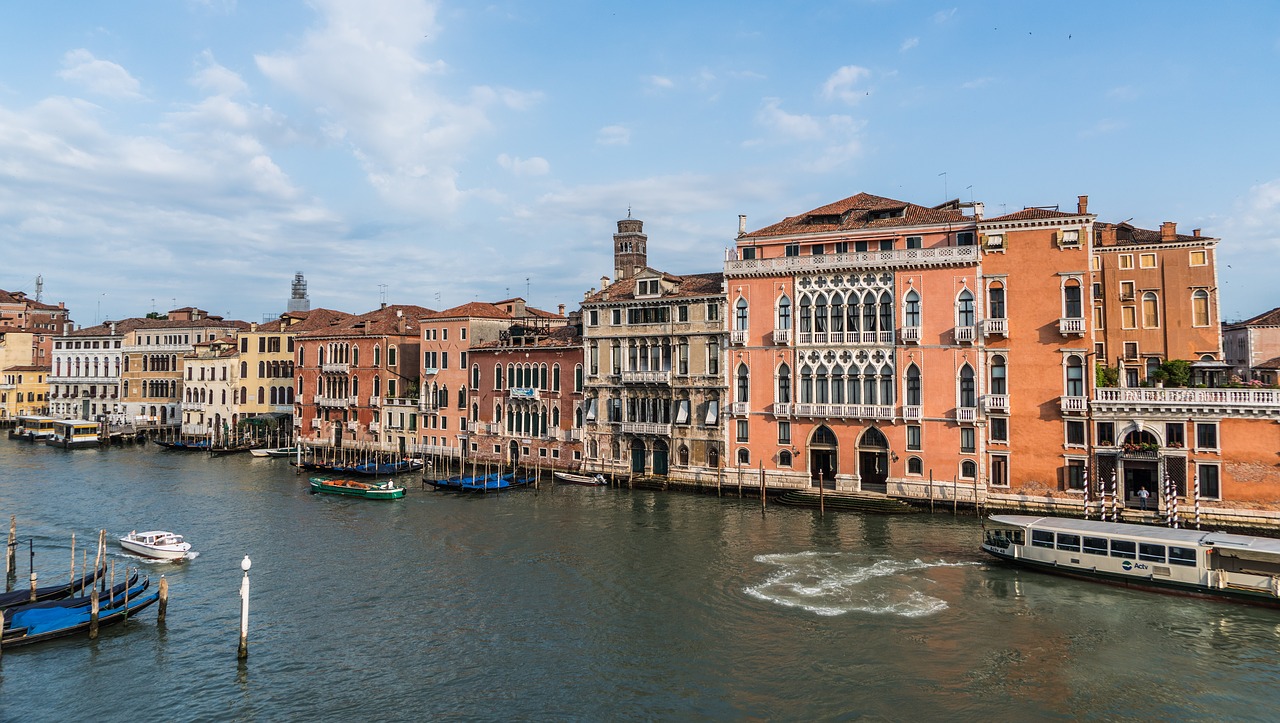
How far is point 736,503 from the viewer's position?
3359cm

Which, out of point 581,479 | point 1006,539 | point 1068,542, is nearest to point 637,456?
point 581,479

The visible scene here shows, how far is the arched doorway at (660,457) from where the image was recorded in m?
38.2

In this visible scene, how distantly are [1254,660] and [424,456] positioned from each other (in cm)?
4158

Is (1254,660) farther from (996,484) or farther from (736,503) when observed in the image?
(736,503)

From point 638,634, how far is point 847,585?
678cm

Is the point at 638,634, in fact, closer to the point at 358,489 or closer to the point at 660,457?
the point at 660,457

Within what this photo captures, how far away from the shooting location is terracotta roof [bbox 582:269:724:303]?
37.6m

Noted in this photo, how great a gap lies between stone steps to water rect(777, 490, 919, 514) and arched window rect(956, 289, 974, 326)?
26.3ft

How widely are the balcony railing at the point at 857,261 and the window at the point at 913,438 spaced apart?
6.91 m

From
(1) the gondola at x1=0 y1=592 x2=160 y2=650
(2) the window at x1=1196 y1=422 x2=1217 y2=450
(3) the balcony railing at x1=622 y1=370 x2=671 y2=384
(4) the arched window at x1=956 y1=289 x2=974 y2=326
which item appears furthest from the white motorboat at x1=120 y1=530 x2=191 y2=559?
(2) the window at x1=1196 y1=422 x2=1217 y2=450

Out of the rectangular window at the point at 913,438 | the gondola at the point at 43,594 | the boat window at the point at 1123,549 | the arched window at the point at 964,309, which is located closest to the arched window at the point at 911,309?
the arched window at the point at 964,309

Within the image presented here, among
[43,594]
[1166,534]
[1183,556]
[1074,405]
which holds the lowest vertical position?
[43,594]

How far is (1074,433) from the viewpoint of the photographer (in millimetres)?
29625

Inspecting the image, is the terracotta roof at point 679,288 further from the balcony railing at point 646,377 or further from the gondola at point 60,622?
the gondola at point 60,622
